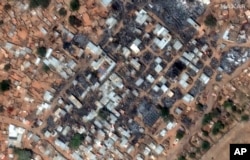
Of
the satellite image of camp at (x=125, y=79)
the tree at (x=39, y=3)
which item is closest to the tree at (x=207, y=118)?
the satellite image of camp at (x=125, y=79)

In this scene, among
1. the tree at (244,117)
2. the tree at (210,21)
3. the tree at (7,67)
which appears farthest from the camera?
the tree at (7,67)

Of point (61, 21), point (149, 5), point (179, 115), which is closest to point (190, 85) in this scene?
point (179, 115)

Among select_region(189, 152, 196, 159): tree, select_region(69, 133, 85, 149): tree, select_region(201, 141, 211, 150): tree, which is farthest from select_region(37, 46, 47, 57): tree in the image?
select_region(201, 141, 211, 150): tree

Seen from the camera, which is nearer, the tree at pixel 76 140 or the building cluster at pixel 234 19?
the building cluster at pixel 234 19

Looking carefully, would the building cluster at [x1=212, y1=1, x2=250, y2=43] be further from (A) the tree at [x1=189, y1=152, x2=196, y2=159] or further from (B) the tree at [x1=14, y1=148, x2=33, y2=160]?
(B) the tree at [x1=14, y1=148, x2=33, y2=160]

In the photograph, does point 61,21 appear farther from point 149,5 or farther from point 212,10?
point 212,10

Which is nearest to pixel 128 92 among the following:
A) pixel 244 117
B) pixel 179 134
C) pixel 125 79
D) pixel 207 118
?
pixel 125 79

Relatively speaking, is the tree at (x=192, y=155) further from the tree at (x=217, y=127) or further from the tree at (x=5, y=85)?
the tree at (x=5, y=85)
